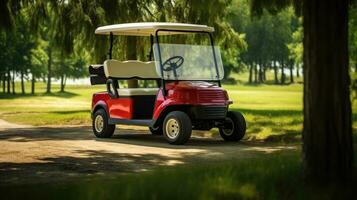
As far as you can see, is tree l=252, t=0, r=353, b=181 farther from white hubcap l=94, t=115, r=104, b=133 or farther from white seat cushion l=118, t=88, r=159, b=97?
white hubcap l=94, t=115, r=104, b=133

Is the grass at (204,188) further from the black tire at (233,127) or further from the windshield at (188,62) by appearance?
the windshield at (188,62)

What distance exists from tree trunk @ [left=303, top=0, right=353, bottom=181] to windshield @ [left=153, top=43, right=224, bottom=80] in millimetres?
5866

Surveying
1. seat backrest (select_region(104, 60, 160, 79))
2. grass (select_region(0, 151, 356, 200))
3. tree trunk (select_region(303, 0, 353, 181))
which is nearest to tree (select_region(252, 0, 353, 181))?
tree trunk (select_region(303, 0, 353, 181))

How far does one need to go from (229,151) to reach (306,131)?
14.2 ft

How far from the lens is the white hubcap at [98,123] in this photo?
13302 millimetres

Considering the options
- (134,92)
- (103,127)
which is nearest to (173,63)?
(134,92)

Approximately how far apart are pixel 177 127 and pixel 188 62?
1.55m

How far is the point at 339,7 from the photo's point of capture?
20.3 feet

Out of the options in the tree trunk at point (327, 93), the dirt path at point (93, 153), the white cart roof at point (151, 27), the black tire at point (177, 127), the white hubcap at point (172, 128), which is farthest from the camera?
the white cart roof at point (151, 27)

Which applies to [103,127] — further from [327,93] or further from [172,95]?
[327,93]

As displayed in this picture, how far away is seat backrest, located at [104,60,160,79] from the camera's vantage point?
512 inches

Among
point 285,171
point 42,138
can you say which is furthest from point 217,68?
point 285,171

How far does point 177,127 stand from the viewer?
11320 mm

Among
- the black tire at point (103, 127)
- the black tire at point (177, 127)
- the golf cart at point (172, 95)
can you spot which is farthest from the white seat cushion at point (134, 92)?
the black tire at point (177, 127)
